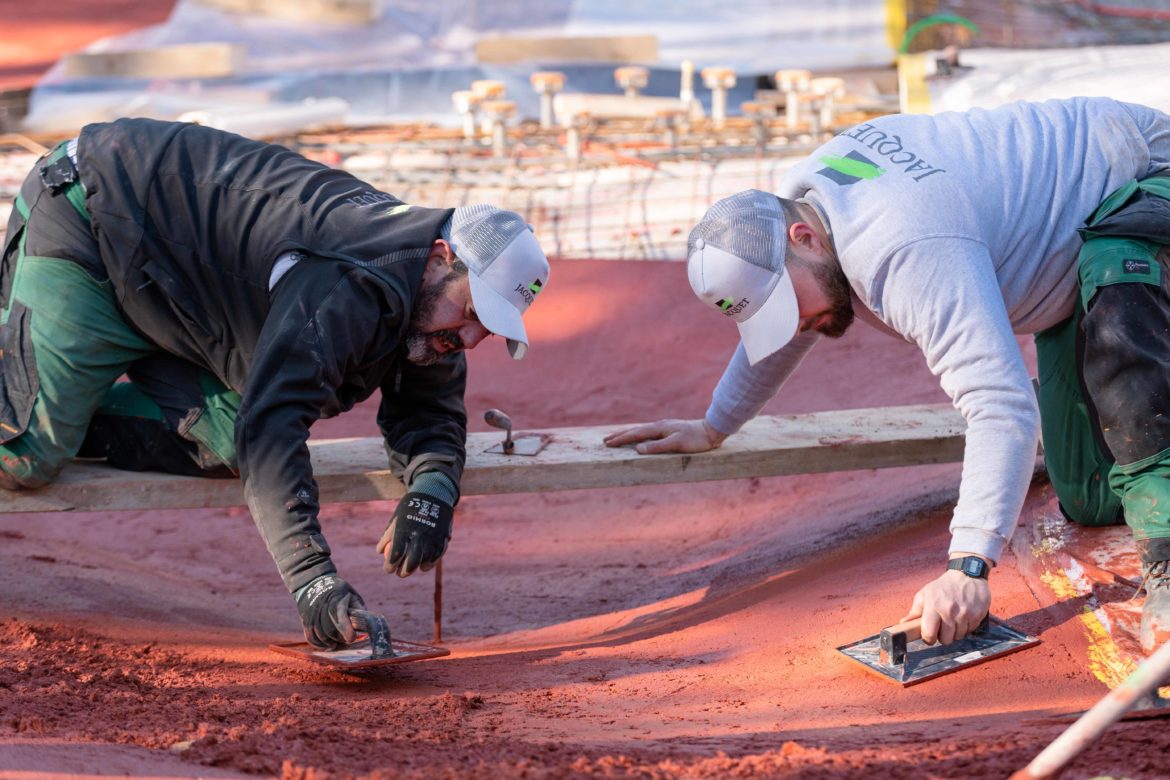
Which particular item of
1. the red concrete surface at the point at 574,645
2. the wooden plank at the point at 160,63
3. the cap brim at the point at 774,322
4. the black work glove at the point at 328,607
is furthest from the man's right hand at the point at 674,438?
the wooden plank at the point at 160,63

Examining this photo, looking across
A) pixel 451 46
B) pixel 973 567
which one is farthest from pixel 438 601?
pixel 451 46

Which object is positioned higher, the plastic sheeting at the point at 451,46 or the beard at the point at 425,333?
the beard at the point at 425,333

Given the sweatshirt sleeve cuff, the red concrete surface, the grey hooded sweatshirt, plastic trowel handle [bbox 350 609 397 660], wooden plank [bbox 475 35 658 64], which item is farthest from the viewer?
wooden plank [bbox 475 35 658 64]

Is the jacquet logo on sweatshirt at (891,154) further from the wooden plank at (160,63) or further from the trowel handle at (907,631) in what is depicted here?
the wooden plank at (160,63)

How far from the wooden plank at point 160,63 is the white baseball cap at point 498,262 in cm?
809

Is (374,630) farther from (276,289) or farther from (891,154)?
(891,154)

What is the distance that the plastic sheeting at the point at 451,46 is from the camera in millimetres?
10352

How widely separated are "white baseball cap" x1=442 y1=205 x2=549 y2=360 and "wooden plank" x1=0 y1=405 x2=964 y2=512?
0.48m

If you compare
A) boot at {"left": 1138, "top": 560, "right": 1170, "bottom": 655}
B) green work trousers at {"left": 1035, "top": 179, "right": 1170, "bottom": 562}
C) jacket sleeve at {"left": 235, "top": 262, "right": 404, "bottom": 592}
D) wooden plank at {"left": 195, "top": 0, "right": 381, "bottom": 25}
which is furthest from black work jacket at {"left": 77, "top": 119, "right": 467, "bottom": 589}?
wooden plank at {"left": 195, "top": 0, "right": 381, "bottom": 25}

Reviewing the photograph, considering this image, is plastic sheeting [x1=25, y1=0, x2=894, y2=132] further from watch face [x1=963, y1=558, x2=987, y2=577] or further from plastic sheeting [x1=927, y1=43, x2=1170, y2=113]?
watch face [x1=963, y1=558, x2=987, y2=577]

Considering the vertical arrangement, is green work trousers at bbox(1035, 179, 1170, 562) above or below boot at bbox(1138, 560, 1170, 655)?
above

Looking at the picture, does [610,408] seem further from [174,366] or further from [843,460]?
[174,366]

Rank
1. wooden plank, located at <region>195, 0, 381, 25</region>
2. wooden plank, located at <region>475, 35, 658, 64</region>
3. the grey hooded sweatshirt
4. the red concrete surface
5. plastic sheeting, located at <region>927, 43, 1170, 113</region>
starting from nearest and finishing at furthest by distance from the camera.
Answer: the red concrete surface → the grey hooded sweatshirt → plastic sheeting, located at <region>927, 43, 1170, 113</region> → wooden plank, located at <region>475, 35, 658, 64</region> → wooden plank, located at <region>195, 0, 381, 25</region>

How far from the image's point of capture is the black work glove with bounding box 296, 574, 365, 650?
2701mm
